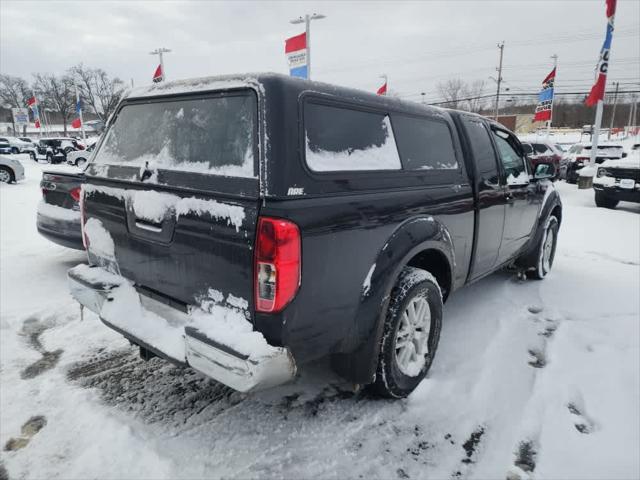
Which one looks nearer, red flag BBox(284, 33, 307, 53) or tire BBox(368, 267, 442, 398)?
tire BBox(368, 267, 442, 398)

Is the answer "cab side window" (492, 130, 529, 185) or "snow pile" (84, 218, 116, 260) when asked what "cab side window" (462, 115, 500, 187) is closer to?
"cab side window" (492, 130, 529, 185)

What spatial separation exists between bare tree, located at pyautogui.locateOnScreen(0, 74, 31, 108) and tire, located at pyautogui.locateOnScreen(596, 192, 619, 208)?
98319 millimetres

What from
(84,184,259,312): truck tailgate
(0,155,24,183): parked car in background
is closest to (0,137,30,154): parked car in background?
(0,155,24,183): parked car in background

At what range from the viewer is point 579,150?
22.5 metres

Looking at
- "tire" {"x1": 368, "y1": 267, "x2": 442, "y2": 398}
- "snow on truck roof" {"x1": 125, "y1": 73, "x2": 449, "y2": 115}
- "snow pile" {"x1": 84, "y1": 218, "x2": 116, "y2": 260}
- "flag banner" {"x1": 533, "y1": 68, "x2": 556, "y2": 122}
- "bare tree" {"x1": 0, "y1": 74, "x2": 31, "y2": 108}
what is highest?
"bare tree" {"x1": 0, "y1": 74, "x2": 31, "y2": 108}

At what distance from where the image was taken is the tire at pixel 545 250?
5031 millimetres

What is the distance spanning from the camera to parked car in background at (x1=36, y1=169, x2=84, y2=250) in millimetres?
4904

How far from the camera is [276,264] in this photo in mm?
1894

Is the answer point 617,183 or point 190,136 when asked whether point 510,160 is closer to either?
point 190,136

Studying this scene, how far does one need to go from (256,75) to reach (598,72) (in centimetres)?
1521

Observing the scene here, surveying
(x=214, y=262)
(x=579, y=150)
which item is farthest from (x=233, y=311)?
(x=579, y=150)

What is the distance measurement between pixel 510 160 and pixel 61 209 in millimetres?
5040

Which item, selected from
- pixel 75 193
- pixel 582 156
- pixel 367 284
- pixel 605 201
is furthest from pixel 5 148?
pixel 367 284

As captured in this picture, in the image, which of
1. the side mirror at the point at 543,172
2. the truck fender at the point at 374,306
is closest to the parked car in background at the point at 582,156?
the side mirror at the point at 543,172
